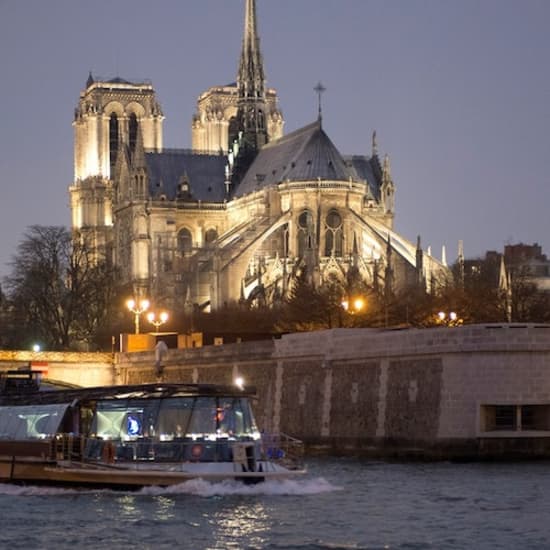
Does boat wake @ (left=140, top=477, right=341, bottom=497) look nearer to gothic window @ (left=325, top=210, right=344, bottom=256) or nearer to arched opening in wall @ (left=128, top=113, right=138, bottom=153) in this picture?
gothic window @ (left=325, top=210, right=344, bottom=256)

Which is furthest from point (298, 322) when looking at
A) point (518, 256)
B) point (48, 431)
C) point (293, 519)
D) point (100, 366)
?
point (518, 256)

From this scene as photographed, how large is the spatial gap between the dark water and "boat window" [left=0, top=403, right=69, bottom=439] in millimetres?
1479

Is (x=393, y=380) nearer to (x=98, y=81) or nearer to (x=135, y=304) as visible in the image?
(x=135, y=304)

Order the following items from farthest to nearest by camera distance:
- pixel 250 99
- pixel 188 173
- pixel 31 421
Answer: pixel 188 173, pixel 250 99, pixel 31 421

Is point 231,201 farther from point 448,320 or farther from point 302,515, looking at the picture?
point 302,515

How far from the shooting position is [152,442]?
41.8m

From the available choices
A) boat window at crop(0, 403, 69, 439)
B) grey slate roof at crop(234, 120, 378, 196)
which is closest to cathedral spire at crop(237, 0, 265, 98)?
grey slate roof at crop(234, 120, 378, 196)

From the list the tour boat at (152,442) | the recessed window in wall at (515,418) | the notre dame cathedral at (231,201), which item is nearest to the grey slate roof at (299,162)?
the notre dame cathedral at (231,201)

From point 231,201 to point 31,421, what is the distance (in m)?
98.2

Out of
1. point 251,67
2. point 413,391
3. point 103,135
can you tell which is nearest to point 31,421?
point 413,391

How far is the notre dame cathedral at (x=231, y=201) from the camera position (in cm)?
12644

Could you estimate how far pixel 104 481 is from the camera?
41.9 metres

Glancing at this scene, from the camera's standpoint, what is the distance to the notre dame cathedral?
Answer: 126 metres

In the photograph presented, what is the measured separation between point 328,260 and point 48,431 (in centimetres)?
8297
